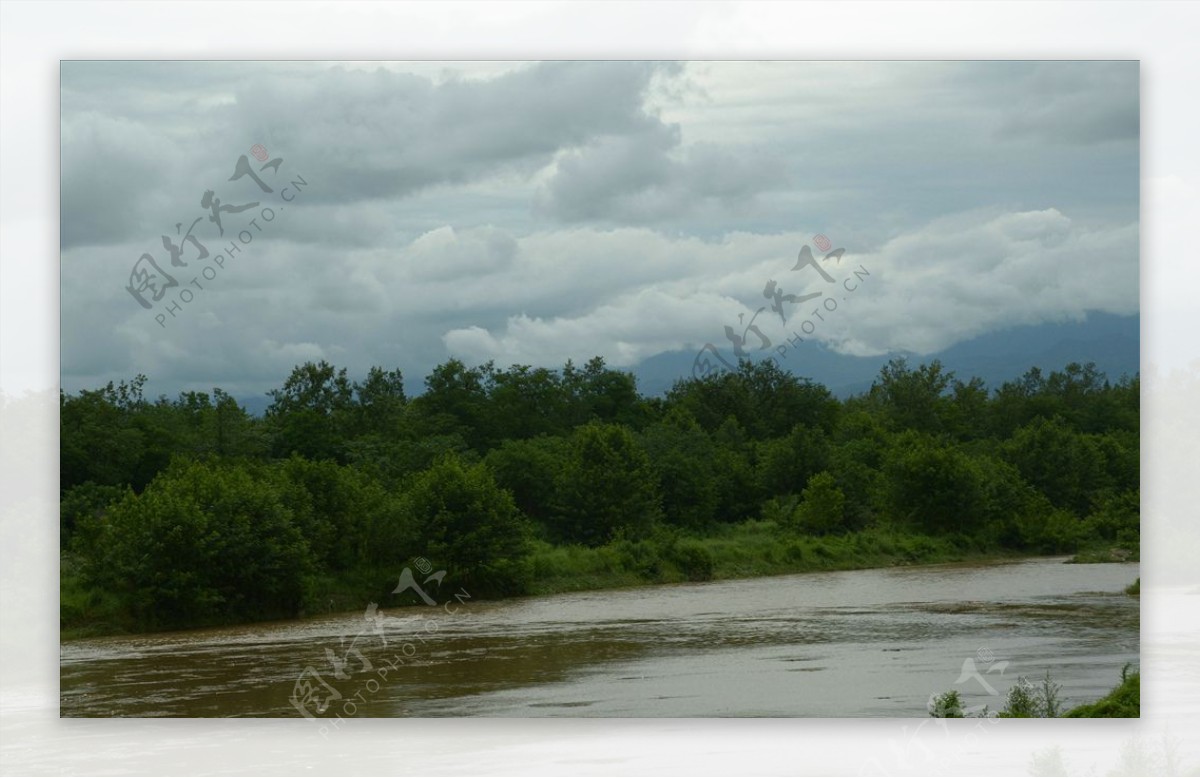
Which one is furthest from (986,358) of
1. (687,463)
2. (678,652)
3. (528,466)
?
(528,466)

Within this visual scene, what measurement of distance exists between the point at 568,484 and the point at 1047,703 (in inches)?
163

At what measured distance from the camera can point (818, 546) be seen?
11.7 m

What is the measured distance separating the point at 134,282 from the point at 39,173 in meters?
1.05

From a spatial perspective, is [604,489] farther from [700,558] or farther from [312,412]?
[312,412]

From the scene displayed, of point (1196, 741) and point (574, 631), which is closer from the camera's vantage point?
point (1196, 741)

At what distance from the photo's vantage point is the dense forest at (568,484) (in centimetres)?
1119

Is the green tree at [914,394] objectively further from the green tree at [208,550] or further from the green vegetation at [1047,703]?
the green tree at [208,550]

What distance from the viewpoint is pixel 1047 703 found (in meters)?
10.3

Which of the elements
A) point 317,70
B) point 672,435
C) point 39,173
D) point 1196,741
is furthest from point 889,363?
point 39,173

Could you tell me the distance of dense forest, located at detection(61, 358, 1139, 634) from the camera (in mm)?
11188

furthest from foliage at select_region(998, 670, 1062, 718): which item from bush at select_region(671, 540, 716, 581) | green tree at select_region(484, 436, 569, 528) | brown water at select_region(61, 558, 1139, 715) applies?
green tree at select_region(484, 436, 569, 528)

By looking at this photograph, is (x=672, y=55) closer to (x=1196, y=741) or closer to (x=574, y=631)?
(x=574, y=631)

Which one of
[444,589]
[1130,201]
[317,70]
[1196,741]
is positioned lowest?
[1196,741]

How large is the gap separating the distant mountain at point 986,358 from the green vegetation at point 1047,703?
7.74 ft
